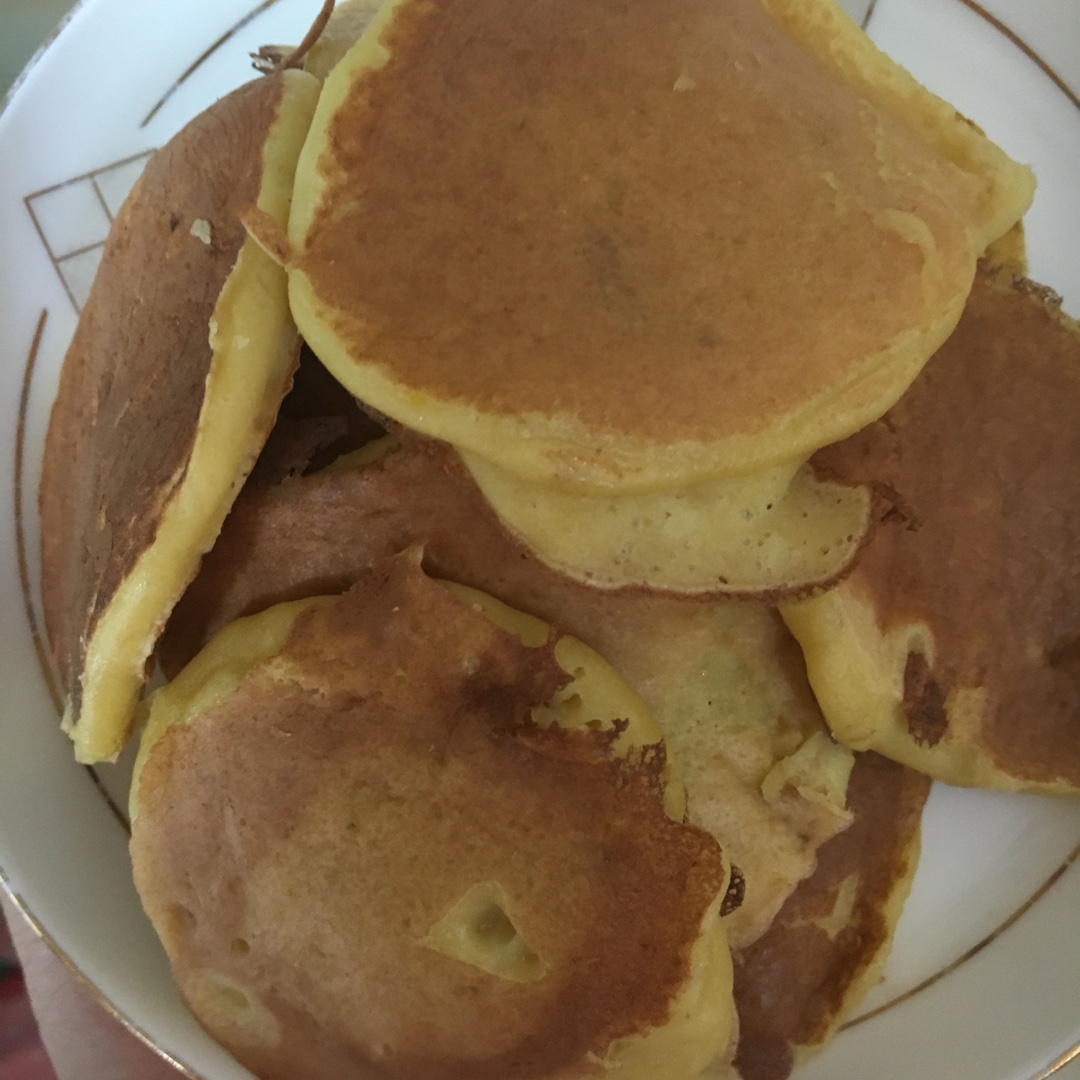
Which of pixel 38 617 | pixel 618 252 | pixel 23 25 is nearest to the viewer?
pixel 618 252

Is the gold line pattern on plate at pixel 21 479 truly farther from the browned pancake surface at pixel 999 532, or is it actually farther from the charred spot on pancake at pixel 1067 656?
the charred spot on pancake at pixel 1067 656

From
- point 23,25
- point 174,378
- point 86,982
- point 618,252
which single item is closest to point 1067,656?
point 618,252

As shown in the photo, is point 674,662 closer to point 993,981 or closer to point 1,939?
point 993,981

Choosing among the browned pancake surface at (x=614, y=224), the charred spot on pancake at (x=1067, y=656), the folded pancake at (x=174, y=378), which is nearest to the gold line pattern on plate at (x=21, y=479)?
the folded pancake at (x=174, y=378)

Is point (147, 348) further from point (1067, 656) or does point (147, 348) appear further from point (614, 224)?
point (1067, 656)

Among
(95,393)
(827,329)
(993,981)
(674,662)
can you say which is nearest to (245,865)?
(674,662)

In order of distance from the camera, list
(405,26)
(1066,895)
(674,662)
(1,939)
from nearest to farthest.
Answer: (405,26), (674,662), (1066,895), (1,939)

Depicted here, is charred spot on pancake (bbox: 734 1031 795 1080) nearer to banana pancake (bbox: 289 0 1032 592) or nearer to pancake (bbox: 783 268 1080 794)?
pancake (bbox: 783 268 1080 794)
